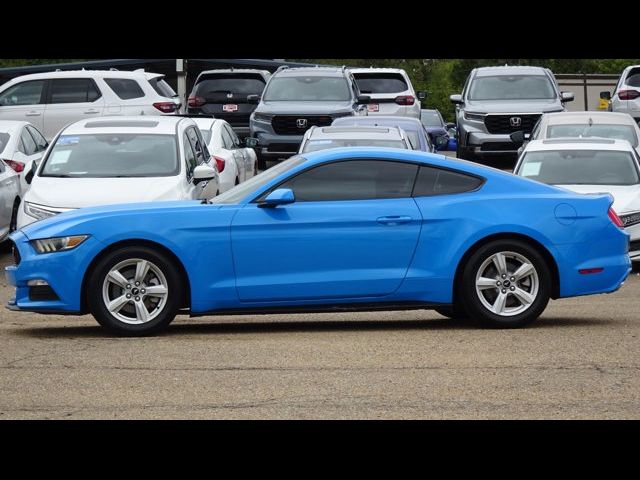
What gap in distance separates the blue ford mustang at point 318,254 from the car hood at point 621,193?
17.2ft

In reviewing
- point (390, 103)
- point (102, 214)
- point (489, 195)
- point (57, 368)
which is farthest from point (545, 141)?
point (390, 103)

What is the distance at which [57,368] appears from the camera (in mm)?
8930

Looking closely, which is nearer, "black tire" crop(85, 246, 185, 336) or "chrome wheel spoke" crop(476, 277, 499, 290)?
"black tire" crop(85, 246, 185, 336)

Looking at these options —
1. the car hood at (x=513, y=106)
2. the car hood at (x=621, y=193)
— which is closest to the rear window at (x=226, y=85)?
the car hood at (x=513, y=106)

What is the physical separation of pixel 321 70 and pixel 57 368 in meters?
19.6

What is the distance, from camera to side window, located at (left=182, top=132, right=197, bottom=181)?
1549cm

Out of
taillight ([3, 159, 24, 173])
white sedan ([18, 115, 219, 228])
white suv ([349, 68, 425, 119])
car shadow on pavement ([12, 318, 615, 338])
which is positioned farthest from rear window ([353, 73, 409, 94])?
car shadow on pavement ([12, 318, 615, 338])

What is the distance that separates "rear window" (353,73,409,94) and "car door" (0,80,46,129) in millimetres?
7797

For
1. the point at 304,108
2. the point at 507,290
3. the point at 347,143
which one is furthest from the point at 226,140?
the point at 507,290

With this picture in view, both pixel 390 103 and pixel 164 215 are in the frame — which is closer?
pixel 164 215

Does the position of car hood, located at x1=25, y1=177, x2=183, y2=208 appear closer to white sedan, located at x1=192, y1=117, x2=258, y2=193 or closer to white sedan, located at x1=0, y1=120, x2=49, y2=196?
white sedan, located at x1=192, y1=117, x2=258, y2=193

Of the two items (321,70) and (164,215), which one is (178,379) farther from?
(321,70)

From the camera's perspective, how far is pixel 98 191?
1453cm

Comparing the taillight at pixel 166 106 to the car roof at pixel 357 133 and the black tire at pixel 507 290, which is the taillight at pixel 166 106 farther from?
the black tire at pixel 507 290
